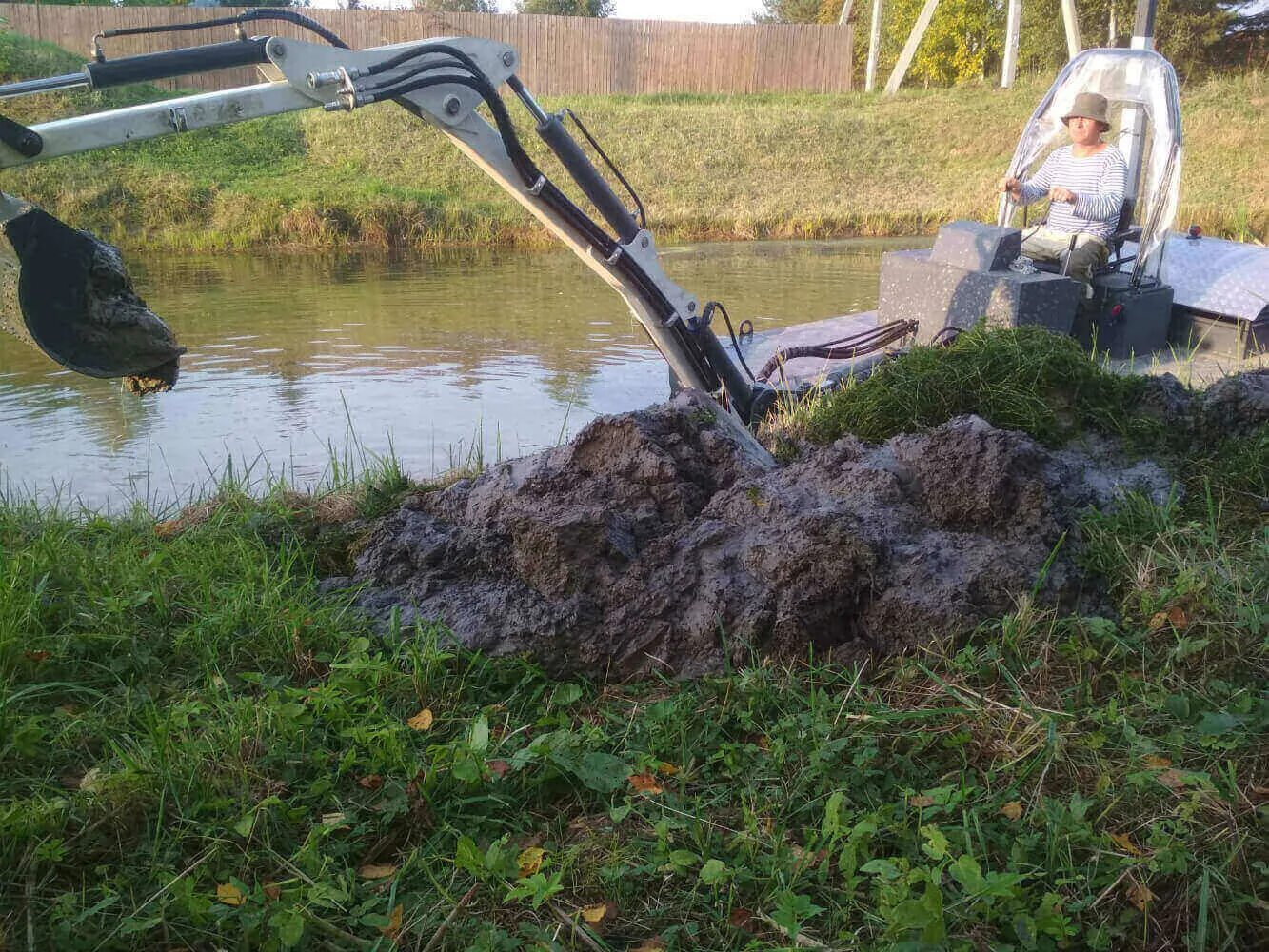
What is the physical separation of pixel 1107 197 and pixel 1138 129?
0.80 m

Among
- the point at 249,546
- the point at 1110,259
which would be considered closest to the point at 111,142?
the point at 249,546

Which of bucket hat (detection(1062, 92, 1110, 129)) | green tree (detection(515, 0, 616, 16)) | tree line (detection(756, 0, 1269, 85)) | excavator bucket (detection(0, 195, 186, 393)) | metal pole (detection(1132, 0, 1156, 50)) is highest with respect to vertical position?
green tree (detection(515, 0, 616, 16))

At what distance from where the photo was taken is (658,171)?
2122 centimetres

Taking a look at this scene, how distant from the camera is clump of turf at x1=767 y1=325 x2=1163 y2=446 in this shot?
4219mm

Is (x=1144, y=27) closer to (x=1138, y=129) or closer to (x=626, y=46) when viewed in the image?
(x=1138, y=129)

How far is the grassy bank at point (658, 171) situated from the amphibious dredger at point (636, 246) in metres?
7.02

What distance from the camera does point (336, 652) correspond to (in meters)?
3.12

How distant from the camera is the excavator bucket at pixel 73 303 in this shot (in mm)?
3633

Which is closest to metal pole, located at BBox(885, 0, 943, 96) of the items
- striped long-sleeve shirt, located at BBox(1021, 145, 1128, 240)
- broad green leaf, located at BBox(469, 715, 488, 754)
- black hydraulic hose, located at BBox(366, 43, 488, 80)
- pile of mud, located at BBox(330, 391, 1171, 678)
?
striped long-sleeve shirt, located at BBox(1021, 145, 1128, 240)

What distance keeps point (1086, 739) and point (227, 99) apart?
3645 millimetres

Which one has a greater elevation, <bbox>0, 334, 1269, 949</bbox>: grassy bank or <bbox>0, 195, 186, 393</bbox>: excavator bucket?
<bbox>0, 195, 186, 393</bbox>: excavator bucket

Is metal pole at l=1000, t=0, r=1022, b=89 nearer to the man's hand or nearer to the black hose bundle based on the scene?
the man's hand

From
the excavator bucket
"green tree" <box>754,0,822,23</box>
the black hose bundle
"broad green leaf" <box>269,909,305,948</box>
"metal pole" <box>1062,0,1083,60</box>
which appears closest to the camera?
"broad green leaf" <box>269,909,305,948</box>

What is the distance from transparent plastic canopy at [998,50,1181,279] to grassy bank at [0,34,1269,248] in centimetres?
699
